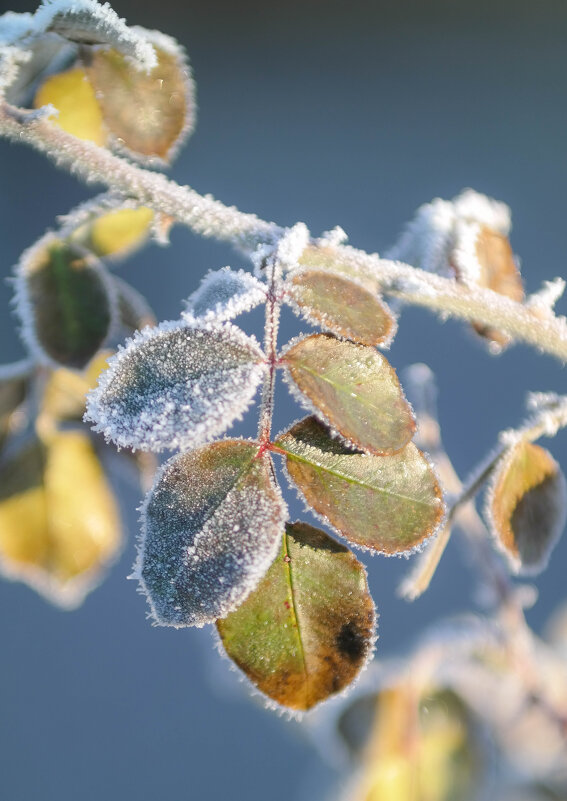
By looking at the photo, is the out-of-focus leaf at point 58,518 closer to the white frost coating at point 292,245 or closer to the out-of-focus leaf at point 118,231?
the out-of-focus leaf at point 118,231

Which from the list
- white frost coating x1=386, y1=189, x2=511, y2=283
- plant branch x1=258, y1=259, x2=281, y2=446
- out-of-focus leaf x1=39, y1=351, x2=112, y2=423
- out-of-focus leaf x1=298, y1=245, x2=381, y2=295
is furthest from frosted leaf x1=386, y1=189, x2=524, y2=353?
out-of-focus leaf x1=39, y1=351, x2=112, y2=423

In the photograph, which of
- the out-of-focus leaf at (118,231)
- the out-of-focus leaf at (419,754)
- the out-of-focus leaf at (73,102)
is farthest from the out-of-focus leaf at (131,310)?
the out-of-focus leaf at (419,754)

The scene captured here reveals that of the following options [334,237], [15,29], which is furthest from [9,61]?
[334,237]

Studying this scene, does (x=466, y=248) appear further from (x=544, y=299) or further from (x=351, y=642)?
(x=351, y=642)

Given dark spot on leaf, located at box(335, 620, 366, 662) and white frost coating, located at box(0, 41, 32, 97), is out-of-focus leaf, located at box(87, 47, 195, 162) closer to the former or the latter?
white frost coating, located at box(0, 41, 32, 97)

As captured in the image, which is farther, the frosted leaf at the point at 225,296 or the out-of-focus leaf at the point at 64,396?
the out-of-focus leaf at the point at 64,396

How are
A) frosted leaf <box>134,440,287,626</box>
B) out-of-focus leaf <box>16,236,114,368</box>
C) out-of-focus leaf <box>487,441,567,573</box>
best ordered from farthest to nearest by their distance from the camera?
1. out-of-focus leaf <box>16,236,114,368</box>
2. out-of-focus leaf <box>487,441,567,573</box>
3. frosted leaf <box>134,440,287,626</box>

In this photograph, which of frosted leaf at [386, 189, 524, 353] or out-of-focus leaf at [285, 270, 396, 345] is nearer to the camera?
out-of-focus leaf at [285, 270, 396, 345]
